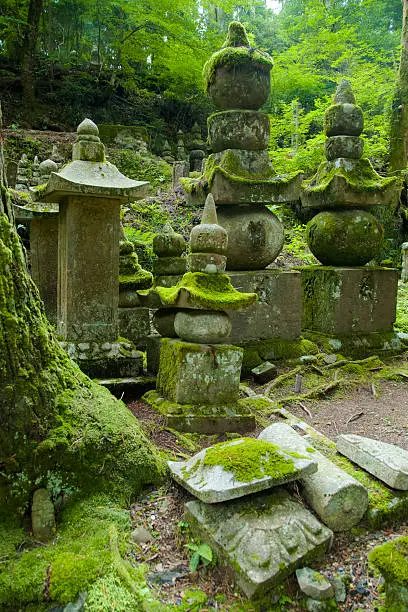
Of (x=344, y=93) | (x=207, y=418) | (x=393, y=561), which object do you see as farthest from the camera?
(x=344, y=93)

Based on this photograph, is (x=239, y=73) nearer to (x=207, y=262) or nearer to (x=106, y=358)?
(x=207, y=262)

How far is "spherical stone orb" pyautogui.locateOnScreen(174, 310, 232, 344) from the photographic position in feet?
13.1

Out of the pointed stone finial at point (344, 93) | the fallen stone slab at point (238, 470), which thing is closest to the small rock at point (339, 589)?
the fallen stone slab at point (238, 470)

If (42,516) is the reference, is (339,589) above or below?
below

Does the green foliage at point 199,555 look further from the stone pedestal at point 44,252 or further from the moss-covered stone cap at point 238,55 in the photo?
the moss-covered stone cap at point 238,55

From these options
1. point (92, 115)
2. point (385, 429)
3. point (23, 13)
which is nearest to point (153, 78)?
point (92, 115)

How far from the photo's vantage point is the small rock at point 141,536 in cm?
250

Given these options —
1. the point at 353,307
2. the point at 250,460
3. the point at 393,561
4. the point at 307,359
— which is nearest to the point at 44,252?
the point at 307,359

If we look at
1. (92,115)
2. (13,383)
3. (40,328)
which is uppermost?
(92,115)

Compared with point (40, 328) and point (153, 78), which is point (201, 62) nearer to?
point (153, 78)

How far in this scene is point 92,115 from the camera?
23031 mm

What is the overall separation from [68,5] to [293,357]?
85.9 ft

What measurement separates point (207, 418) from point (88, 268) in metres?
1.97

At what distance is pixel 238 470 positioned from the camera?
253 centimetres
